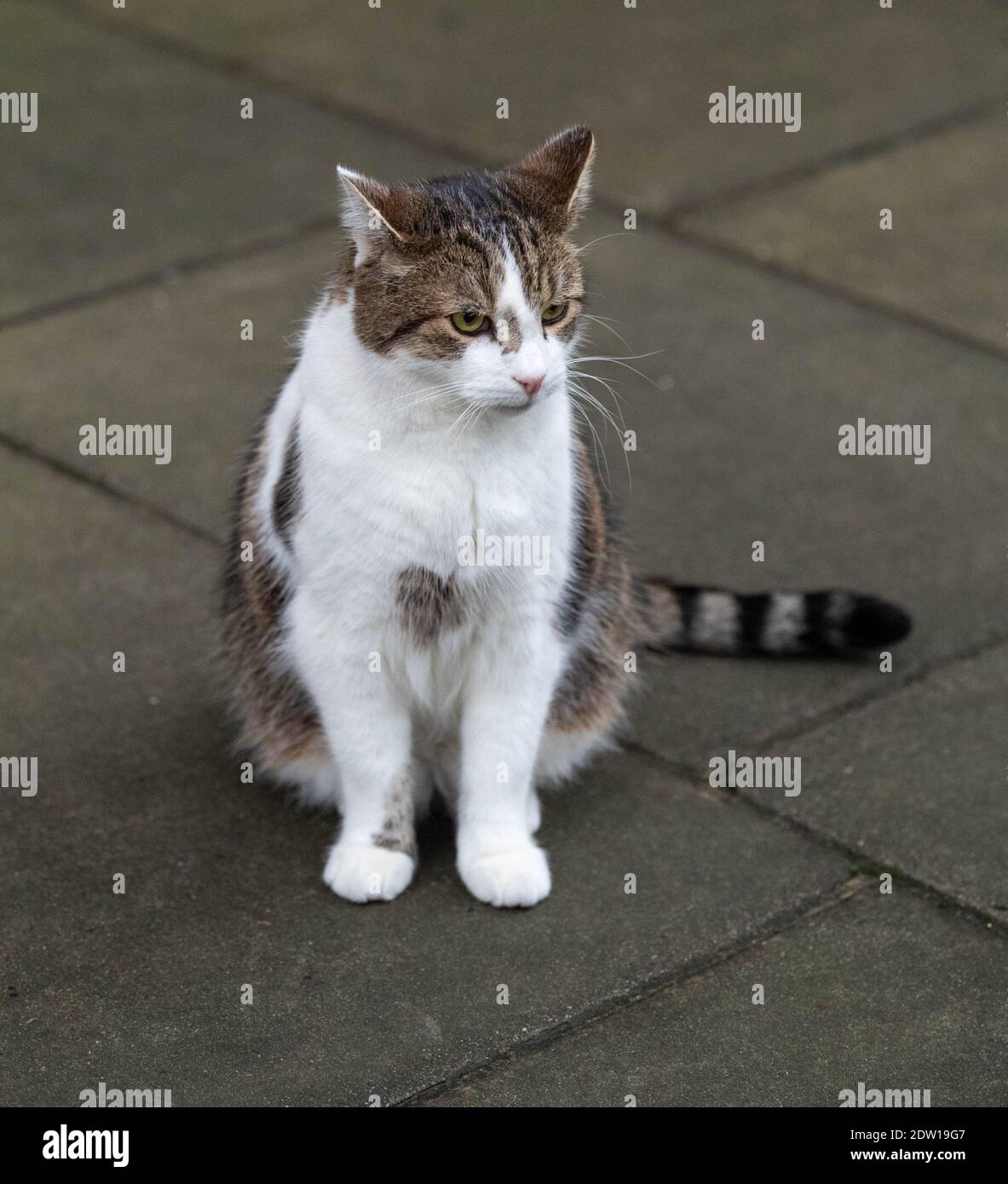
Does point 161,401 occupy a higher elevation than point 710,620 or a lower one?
higher

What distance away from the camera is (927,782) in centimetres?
421

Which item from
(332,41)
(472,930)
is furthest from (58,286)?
(472,930)

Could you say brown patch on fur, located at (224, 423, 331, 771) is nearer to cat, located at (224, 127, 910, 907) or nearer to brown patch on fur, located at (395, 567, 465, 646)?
cat, located at (224, 127, 910, 907)

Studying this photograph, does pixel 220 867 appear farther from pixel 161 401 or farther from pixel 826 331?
pixel 826 331

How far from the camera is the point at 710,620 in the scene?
4633 mm

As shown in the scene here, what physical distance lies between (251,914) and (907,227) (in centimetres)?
439

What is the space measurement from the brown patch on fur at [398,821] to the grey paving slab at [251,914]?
110mm

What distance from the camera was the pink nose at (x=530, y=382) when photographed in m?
3.28

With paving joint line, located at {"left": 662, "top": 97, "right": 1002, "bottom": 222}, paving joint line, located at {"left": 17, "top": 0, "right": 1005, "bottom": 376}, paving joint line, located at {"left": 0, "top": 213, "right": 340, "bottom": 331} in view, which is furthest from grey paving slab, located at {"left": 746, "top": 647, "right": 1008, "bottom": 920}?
paving joint line, located at {"left": 0, "top": 213, "right": 340, "bottom": 331}

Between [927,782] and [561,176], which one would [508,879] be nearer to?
[927,782]

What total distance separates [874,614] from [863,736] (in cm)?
32

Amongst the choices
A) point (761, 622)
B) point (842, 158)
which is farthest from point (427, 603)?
point (842, 158)

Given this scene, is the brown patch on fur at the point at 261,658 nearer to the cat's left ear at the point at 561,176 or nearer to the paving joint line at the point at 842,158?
the cat's left ear at the point at 561,176

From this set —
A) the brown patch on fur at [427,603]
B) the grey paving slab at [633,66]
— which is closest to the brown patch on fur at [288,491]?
the brown patch on fur at [427,603]
